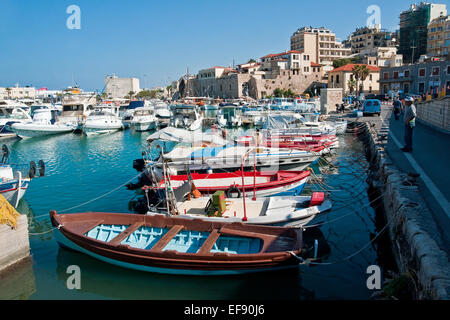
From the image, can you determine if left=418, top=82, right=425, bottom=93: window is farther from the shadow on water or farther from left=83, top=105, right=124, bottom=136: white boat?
the shadow on water

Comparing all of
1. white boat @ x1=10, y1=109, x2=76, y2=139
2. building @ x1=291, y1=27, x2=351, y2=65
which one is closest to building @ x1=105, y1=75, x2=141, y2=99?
building @ x1=291, y1=27, x2=351, y2=65

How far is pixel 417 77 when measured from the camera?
55188mm

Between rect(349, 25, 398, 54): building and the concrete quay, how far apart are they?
85936 millimetres

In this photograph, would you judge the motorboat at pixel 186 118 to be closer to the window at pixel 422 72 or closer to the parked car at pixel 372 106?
the parked car at pixel 372 106

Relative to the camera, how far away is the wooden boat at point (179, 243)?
8.28 meters

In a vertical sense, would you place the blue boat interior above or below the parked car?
below

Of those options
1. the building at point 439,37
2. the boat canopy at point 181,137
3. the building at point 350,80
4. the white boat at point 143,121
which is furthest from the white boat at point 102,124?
the building at point 439,37

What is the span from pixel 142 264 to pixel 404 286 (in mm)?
6150

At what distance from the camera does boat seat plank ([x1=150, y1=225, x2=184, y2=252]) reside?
29.0 ft

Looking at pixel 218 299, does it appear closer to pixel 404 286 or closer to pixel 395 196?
pixel 404 286

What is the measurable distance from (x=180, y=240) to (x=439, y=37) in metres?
86.5

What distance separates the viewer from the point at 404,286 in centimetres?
614

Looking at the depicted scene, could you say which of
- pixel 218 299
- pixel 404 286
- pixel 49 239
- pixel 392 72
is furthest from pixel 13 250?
pixel 392 72

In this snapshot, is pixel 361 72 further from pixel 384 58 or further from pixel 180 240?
pixel 180 240
